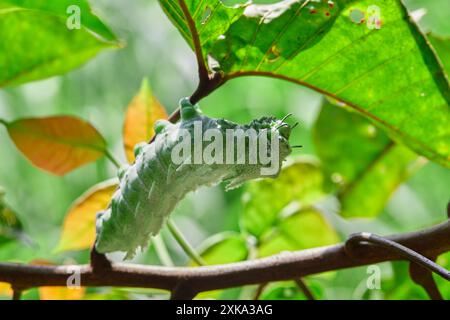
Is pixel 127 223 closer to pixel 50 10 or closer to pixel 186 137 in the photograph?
pixel 186 137

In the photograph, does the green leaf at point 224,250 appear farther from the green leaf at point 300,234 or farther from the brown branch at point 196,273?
the brown branch at point 196,273

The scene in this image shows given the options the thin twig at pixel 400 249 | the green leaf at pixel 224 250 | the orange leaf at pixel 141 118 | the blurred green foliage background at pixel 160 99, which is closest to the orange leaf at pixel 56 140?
the orange leaf at pixel 141 118

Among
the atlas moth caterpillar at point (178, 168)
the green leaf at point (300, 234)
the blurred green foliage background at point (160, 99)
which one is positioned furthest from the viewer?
the blurred green foliage background at point (160, 99)

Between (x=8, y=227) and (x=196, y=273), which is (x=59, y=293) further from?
(x=196, y=273)

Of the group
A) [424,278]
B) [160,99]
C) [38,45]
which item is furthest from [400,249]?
[160,99]

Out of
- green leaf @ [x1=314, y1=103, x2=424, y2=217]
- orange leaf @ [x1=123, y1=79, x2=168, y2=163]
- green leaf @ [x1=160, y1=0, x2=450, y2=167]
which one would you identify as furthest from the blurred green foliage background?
green leaf @ [x1=160, y1=0, x2=450, y2=167]

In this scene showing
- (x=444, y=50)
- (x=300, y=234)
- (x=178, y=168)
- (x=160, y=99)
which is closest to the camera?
(x=178, y=168)
